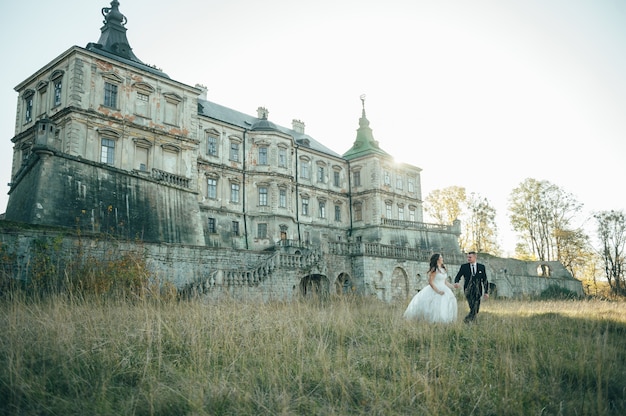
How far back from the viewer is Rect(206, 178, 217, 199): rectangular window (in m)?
33.1

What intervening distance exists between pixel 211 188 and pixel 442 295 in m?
26.2

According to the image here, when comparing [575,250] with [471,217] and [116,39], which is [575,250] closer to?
[471,217]

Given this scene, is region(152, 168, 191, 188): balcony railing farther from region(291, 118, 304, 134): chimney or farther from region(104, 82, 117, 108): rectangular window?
region(291, 118, 304, 134): chimney

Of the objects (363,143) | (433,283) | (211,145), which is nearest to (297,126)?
(363,143)

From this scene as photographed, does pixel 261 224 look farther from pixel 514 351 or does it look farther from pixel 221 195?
pixel 514 351

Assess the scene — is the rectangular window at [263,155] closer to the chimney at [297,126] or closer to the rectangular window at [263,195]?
the rectangular window at [263,195]

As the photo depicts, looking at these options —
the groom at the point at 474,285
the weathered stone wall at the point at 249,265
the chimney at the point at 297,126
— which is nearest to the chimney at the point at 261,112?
the chimney at the point at 297,126

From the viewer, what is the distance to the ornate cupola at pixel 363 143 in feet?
150

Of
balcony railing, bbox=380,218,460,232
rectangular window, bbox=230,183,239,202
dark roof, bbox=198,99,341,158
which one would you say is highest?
dark roof, bbox=198,99,341,158

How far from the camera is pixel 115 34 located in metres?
30.1

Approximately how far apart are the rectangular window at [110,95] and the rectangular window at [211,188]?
30.7ft

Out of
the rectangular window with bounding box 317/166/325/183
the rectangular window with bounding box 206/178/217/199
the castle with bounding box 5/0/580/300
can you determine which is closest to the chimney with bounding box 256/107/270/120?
the castle with bounding box 5/0/580/300

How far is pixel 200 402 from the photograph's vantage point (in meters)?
4.42

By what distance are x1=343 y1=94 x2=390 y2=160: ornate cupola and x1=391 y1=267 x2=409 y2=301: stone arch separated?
2119 cm
